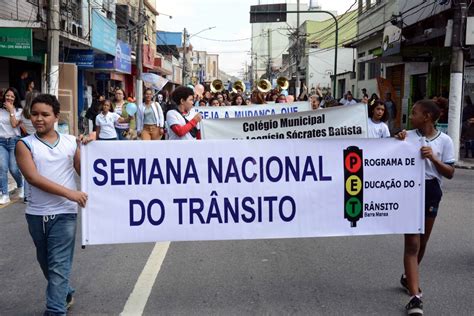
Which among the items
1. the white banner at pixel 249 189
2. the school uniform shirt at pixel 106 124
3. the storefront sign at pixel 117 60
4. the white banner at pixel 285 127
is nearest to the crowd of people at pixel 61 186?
the white banner at pixel 249 189

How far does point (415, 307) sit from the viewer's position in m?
4.20

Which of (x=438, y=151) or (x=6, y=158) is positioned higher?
(x=438, y=151)

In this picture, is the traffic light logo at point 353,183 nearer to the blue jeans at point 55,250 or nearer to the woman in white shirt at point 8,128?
the blue jeans at point 55,250

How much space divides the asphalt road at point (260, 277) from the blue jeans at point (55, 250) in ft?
1.80

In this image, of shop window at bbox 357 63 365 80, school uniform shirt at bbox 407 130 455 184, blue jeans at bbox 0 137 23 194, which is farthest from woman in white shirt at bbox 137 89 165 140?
shop window at bbox 357 63 365 80

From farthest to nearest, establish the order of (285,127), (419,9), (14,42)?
(419,9)
(14,42)
(285,127)

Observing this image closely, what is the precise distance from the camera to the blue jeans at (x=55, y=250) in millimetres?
3863

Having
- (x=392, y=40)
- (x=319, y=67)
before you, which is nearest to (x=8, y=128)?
(x=392, y=40)

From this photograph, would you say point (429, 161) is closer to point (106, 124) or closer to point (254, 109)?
point (254, 109)

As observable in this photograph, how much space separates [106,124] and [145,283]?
719 centimetres

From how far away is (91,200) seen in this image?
167 inches

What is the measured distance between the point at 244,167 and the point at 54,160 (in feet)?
4.76

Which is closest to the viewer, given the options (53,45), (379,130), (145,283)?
(145,283)

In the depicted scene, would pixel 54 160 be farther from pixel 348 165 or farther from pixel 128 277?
pixel 348 165
